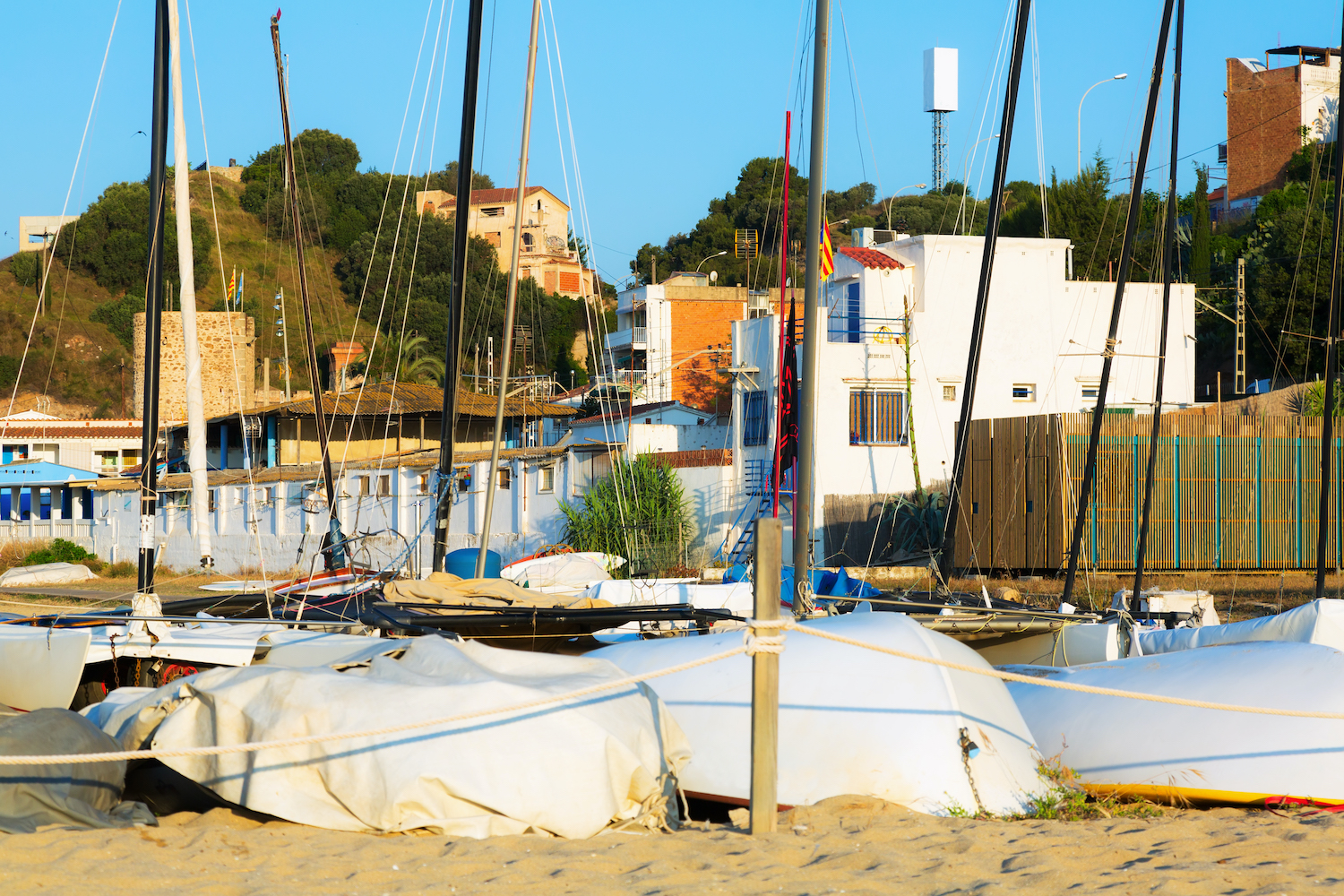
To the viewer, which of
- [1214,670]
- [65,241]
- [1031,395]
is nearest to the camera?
[1214,670]

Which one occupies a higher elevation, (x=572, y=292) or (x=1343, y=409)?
(x=572, y=292)

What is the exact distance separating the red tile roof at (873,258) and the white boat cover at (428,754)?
2714 cm

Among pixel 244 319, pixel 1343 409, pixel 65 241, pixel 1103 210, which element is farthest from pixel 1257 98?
pixel 65 241

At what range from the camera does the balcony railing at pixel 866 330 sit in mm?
30375

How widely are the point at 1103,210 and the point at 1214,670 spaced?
4702 cm

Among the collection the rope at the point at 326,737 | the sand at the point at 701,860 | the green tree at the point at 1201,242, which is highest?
the green tree at the point at 1201,242

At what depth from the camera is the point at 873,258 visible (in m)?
32.2

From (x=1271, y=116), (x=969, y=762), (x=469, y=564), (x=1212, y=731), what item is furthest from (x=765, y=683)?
(x=1271, y=116)

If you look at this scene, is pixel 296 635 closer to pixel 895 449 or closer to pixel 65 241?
pixel 895 449

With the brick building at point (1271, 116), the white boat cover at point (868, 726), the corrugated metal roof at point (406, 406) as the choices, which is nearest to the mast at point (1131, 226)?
the white boat cover at point (868, 726)

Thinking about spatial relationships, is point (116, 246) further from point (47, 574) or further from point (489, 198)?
point (47, 574)

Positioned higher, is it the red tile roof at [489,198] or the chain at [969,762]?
the red tile roof at [489,198]

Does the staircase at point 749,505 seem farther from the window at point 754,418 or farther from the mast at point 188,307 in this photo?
the mast at point 188,307

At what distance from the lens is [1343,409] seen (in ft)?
97.8
